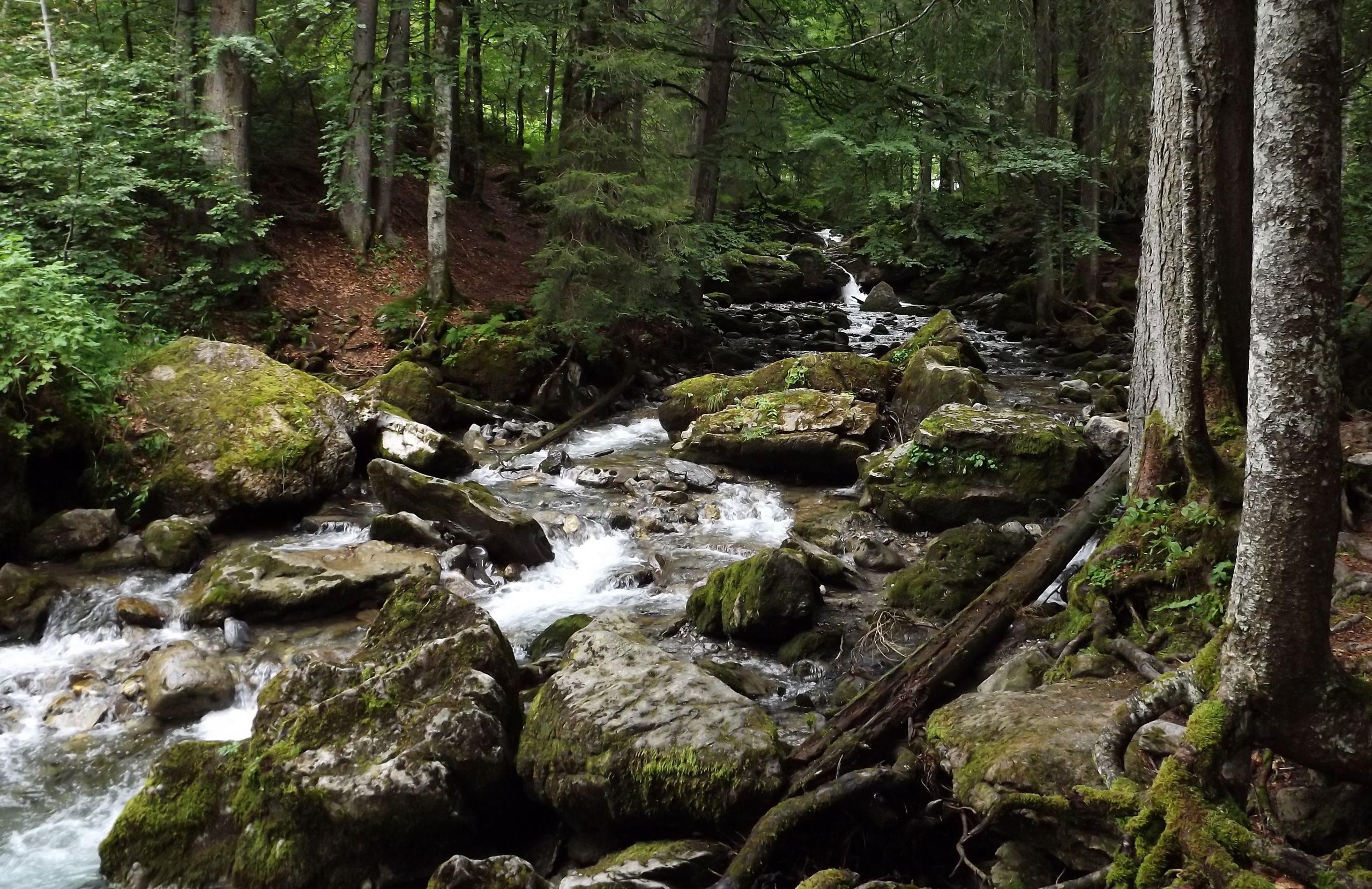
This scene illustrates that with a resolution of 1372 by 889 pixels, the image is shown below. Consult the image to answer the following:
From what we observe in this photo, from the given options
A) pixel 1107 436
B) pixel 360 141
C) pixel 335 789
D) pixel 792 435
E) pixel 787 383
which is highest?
pixel 360 141

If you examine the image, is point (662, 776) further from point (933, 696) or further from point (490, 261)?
point (490, 261)

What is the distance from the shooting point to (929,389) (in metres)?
12.2

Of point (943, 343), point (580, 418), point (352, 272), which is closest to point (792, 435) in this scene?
point (580, 418)

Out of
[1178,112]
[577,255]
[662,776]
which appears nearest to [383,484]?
[577,255]

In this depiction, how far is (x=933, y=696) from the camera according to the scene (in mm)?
5109

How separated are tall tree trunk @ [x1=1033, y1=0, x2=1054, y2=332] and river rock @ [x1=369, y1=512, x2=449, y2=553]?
46.6 ft

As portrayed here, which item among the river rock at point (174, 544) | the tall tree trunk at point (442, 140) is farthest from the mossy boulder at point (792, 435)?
the tall tree trunk at point (442, 140)

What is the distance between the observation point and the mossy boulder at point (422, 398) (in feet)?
42.3

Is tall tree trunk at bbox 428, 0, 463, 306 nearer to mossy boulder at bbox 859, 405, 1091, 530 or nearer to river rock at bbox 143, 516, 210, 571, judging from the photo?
river rock at bbox 143, 516, 210, 571

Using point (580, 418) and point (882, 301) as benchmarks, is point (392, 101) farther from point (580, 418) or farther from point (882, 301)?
point (882, 301)

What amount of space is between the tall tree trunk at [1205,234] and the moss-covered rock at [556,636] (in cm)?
448

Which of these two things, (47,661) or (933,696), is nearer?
(933,696)

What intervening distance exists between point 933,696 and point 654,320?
41.9 ft

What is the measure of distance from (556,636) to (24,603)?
4.76 meters
